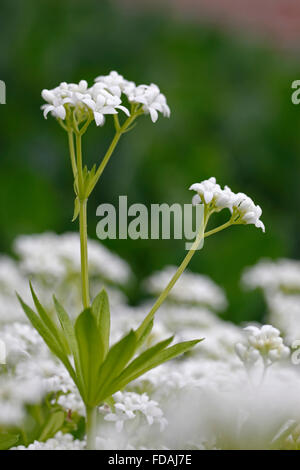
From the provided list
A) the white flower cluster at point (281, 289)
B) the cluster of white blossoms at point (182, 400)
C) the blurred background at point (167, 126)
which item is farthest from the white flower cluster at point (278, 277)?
the cluster of white blossoms at point (182, 400)

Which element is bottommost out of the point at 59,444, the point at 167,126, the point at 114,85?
the point at 59,444

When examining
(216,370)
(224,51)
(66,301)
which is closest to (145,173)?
(66,301)

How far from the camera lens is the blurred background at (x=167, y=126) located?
151 centimetres

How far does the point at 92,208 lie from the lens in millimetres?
1696

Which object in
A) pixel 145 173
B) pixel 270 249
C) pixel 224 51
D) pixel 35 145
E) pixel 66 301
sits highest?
pixel 224 51

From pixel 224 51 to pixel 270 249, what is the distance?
Result: 110 centimetres

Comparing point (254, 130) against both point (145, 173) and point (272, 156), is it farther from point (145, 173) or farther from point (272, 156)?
point (145, 173)

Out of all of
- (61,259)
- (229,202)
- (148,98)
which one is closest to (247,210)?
(229,202)

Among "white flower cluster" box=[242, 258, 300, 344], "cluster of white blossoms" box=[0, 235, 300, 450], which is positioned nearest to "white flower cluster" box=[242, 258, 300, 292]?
"white flower cluster" box=[242, 258, 300, 344]

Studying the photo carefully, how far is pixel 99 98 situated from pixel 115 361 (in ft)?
0.65

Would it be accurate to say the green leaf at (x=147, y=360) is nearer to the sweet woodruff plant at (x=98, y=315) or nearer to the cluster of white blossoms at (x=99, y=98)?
the sweet woodruff plant at (x=98, y=315)

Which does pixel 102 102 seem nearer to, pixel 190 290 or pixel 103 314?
pixel 103 314

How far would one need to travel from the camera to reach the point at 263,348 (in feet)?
1.78

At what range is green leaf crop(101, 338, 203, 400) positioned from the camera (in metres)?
0.50
